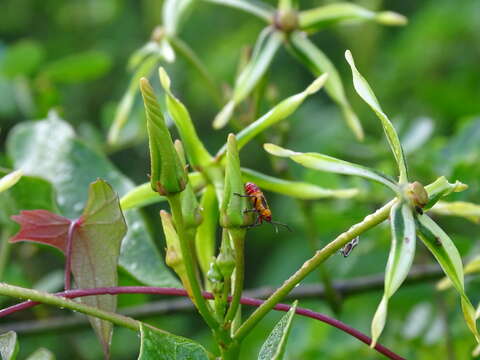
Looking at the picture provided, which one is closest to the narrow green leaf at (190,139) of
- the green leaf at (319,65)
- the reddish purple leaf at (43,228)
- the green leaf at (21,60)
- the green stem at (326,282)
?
the reddish purple leaf at (43,228)

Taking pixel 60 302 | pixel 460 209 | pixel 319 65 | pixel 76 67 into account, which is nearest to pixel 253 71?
pixel 319 65

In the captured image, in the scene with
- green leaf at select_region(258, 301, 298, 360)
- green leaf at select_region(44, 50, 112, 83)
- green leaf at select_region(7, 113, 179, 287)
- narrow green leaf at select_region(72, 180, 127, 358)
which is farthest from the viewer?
green leaf at select_region(44, 50, 112, 83)

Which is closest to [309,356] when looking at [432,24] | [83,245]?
[83,245]

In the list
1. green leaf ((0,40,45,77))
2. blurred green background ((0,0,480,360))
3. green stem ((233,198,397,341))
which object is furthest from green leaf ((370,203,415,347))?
green leaf ((0,40,45,77))

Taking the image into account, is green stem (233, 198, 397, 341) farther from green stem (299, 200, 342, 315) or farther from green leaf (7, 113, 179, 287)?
green stem (299, 200, 342, 315)

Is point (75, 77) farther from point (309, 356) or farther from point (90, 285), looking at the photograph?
point (90, 285)

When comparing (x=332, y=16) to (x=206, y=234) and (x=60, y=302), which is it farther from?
(x=60, y=302)
